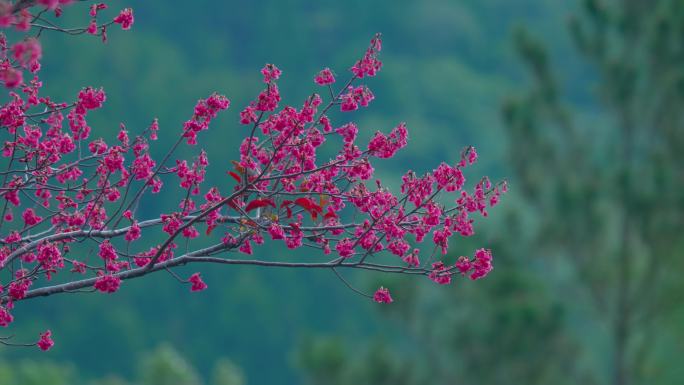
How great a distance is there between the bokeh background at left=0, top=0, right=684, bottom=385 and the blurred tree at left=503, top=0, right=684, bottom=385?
0.03 meters

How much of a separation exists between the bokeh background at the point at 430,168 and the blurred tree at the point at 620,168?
3cm

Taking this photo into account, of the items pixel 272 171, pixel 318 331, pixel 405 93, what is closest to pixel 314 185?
pixel 272 171

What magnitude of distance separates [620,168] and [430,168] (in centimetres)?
3886

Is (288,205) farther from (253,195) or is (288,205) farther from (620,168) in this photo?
(620,168)

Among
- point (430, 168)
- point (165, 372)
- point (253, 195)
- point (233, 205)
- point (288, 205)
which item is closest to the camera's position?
point (233, 205)

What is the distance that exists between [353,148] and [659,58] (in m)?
10.9

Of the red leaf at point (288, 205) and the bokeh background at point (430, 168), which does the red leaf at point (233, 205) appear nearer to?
the red leaf at point (288, 205)

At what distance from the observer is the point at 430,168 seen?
5400 cm

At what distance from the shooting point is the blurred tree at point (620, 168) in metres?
14.7

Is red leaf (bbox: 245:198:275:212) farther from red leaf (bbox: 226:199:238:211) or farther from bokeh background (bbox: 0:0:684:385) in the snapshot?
bokeh background (bbox: 0:0:684:385)

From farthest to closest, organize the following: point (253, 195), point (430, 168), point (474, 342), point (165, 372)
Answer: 1. point (430, 168)
2. point (165, 372)
3. point (474, 342)
4. point (253, 195)

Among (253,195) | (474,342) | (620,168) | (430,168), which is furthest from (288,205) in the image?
(430,168)

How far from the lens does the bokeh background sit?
49.5ft

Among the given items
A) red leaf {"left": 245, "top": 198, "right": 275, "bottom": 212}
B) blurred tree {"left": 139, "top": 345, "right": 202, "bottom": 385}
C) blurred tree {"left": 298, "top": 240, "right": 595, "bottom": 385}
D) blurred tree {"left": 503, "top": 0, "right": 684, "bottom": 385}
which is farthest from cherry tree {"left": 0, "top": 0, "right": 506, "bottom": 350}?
blurred tree {"left": 139, "top": 345, "right": 202, "bottom": 385}
